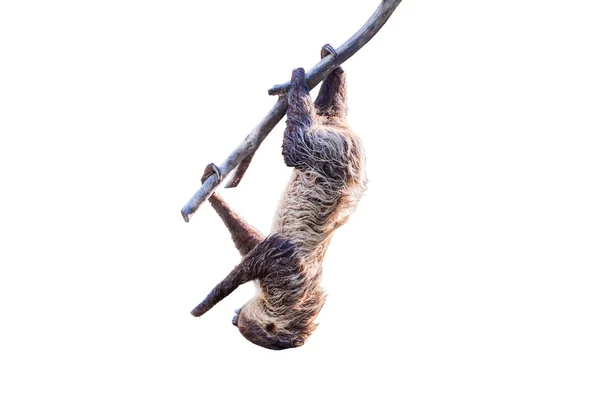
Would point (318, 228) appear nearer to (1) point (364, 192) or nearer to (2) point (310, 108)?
(1) point (364, 192)

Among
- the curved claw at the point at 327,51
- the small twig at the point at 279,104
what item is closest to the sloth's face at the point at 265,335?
the small twig at the point at 279,104

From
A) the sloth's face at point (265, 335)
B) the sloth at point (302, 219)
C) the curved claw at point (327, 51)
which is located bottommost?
the sloth's face at point (265, 335)

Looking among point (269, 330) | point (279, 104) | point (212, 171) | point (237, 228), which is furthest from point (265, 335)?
point (279, 104)

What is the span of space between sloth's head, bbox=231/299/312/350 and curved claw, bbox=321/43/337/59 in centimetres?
117

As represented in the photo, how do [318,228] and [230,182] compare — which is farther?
[230,182]

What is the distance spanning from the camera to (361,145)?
3410 millimetres

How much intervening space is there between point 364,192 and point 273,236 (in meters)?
0.46

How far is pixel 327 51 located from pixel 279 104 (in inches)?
12.8

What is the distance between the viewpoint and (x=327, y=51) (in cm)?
344

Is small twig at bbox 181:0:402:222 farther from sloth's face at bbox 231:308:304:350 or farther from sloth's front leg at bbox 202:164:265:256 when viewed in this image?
sloth's face at bbox 231:308:304:350

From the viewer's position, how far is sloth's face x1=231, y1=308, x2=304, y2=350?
3.48m

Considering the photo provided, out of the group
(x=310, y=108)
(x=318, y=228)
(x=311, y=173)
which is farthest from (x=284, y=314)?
(x=310, y=108)

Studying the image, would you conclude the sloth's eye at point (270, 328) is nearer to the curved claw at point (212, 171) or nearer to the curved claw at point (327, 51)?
the curved claw at point (212, 171)

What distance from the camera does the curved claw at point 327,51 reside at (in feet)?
11.2
